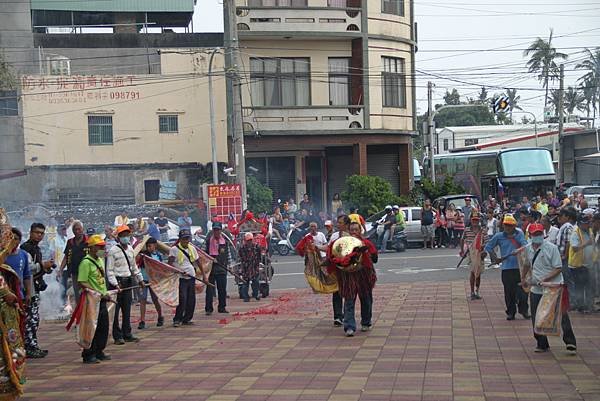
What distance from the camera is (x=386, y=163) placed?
42281 mm

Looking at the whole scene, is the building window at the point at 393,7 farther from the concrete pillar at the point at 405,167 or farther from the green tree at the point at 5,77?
the green tree at the point at 5,77

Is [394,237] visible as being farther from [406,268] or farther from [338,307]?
[338,307]

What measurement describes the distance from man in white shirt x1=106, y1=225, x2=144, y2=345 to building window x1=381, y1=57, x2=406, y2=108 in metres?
26.8

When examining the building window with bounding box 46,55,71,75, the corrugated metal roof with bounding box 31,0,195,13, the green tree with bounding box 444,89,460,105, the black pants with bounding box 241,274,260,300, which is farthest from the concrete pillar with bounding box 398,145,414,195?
the green tree with bounding box 444,89,460,105

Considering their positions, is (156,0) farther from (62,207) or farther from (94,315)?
(94,315)

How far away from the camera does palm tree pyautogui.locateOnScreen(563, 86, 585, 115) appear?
78.3m

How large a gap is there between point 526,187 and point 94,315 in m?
34.6

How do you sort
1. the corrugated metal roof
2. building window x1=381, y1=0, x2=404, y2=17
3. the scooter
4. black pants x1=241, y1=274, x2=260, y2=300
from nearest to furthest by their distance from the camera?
black pants x1=241, y1=274, x2=260, y2=300
the scooter
building window x1=381, y1=0, x2=404, y2=17
the corrugated metal roof

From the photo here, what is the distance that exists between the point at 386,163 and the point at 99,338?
3086 centimetres

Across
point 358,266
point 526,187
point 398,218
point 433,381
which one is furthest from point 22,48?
point 433,381

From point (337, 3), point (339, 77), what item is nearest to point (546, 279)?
point (339, 77)

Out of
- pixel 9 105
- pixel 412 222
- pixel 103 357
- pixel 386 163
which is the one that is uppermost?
pixel 9 105

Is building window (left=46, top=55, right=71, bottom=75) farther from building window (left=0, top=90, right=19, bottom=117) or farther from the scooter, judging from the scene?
the scooter

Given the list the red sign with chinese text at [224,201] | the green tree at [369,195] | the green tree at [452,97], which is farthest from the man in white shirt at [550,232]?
the green tree at [452,97]
